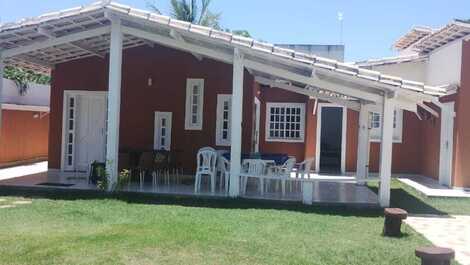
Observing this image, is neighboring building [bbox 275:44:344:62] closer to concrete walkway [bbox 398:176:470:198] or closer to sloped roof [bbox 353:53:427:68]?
sloped roof [bbox 353:53:427:68]

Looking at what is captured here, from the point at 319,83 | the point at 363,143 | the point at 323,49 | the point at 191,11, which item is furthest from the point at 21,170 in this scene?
the point at 323,49

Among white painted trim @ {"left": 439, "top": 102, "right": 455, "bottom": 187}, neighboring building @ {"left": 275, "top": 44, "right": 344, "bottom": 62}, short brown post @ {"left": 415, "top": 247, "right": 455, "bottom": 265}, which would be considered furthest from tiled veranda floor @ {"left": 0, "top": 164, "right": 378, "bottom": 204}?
neighboring building @ {"left": 275, "top": 44, "right": 344, "bottom": 62}

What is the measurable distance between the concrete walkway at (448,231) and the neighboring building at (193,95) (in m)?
1.22

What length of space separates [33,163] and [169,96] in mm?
5941

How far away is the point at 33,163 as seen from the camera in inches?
677

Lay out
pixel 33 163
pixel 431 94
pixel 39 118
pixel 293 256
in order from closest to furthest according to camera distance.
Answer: pixel 293 256
pixel 431 94
pixel 33 163
pixel 39 118

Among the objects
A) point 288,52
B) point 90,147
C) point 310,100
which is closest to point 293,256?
point 288,52

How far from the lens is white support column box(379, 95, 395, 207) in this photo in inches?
404

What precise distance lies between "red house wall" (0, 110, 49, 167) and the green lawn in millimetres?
6562

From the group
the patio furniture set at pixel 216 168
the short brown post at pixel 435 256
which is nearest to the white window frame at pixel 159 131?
the patio furniture set at pixel 216 168

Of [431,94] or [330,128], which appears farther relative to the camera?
[330,128]

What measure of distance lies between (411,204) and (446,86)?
15.0ft

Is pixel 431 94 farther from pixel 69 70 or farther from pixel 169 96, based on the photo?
pixel 69 70

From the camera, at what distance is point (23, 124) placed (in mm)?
17219
